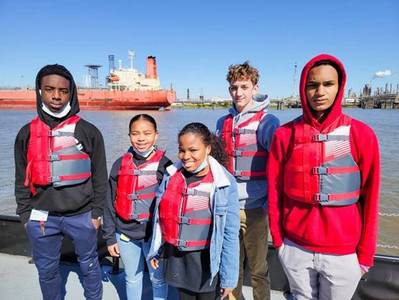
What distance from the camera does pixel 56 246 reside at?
204cm

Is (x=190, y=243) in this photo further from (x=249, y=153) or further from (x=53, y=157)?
(x=53, y=157)

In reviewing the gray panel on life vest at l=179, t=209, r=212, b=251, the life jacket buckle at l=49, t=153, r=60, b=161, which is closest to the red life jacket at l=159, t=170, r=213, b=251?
the gray panel on life vest at l=179, t=209, r=212, b=251

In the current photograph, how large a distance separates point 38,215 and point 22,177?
0.28 metres

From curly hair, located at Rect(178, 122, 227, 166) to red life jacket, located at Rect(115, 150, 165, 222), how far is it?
41 centimetres

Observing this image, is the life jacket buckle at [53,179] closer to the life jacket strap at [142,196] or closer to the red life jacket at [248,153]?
the life jacket strap at [142,196]

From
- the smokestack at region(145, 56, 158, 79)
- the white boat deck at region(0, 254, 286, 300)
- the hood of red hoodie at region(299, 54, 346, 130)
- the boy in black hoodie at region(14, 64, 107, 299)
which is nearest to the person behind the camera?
the hood of red hoodie at region(299, 54, 346, 130)

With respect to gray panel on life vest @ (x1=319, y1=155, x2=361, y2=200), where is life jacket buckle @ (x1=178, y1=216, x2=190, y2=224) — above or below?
below

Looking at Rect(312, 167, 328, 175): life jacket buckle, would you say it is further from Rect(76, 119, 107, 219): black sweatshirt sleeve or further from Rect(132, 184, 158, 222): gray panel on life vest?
Rect(76, 119, 107, 219): black sweatshirt sleeve

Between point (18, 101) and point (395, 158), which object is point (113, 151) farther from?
point (18, 101)

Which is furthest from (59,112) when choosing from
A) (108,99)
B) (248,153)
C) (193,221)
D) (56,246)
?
(108,99)

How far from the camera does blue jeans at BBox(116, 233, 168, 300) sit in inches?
75.6

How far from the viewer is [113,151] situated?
38.2 feet

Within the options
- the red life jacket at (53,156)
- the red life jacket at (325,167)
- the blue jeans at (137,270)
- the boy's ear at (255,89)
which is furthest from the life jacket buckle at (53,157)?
the red life jacket at (325,167)

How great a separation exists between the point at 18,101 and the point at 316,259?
141ft
